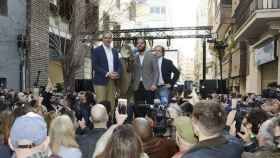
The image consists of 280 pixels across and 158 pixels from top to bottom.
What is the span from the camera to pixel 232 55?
1651 inches

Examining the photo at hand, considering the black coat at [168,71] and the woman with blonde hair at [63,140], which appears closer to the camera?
the woman with blonde hair at [63,140]

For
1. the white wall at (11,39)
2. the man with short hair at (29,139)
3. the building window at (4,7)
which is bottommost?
the man with short hair at (29,139)

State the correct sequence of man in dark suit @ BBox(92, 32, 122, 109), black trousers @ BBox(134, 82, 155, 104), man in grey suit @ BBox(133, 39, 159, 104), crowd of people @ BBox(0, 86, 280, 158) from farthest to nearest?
1. black trousers @ BBox(134, 82, 155, 104)
2. man in grey suit @ BBox(133, 39, 159, 104)
3. man in dark suit @ BBox(92, 32, 122, 109)
4. crowd of people @ BBox(0, 86, 280, 158)

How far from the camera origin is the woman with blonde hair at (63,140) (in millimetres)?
5223

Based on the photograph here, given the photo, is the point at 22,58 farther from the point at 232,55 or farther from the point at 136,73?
the point at 232,55

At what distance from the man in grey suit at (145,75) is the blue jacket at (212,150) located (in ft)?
18.7

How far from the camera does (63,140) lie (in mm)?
5289

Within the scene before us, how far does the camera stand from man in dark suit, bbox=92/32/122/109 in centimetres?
963

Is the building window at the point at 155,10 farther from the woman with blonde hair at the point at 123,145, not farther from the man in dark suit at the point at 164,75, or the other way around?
the woman with blonde hair at the point at 123,145

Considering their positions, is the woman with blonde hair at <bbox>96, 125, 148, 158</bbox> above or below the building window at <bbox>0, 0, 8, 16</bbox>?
below

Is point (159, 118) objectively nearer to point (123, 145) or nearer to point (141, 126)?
point (141, 126)

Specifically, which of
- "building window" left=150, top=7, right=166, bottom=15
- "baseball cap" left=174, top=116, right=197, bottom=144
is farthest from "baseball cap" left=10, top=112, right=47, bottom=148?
"building window" left=150, top=7, right=166, bottom=15

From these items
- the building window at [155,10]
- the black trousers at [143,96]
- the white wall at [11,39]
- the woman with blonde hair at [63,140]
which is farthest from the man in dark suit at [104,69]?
the building window at [155,10]

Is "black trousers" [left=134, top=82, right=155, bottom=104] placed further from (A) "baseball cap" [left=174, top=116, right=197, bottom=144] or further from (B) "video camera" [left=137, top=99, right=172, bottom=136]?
(A) "baseball cap" [left=174, top=116, right=197, bottom=144]
